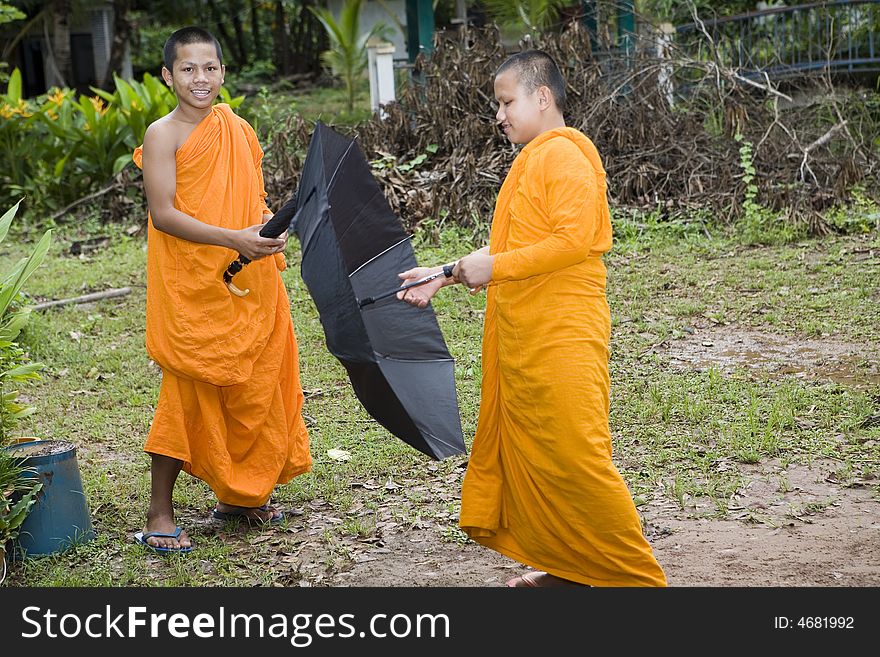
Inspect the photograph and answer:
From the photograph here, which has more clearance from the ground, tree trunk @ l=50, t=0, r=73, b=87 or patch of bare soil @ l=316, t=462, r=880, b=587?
tree trunk @ l=50, t=0, r=73, b=87

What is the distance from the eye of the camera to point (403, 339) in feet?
12.4

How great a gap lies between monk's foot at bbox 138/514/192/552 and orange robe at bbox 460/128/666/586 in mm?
1321

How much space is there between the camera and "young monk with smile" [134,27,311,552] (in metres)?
4.06

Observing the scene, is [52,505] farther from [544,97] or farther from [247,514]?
[544,97]

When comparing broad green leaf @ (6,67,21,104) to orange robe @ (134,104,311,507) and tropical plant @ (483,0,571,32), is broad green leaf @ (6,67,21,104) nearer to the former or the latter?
tropical plant @ (483,0,571,32)

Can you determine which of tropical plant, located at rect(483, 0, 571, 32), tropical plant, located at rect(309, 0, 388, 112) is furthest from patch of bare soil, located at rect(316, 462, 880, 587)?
tropical plant, located at rect(309, 0, 388, 112)

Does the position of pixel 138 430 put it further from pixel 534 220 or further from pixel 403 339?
pixel 534 220

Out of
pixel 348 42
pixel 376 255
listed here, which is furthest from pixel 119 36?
pixel 376 255

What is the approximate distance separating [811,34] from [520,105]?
11.0 meters

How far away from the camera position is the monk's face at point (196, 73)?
404 cm

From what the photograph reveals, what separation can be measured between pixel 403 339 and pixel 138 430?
2.70m

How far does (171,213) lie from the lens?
402cm

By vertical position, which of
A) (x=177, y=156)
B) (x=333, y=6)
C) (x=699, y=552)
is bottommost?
(x=699, y=552)
